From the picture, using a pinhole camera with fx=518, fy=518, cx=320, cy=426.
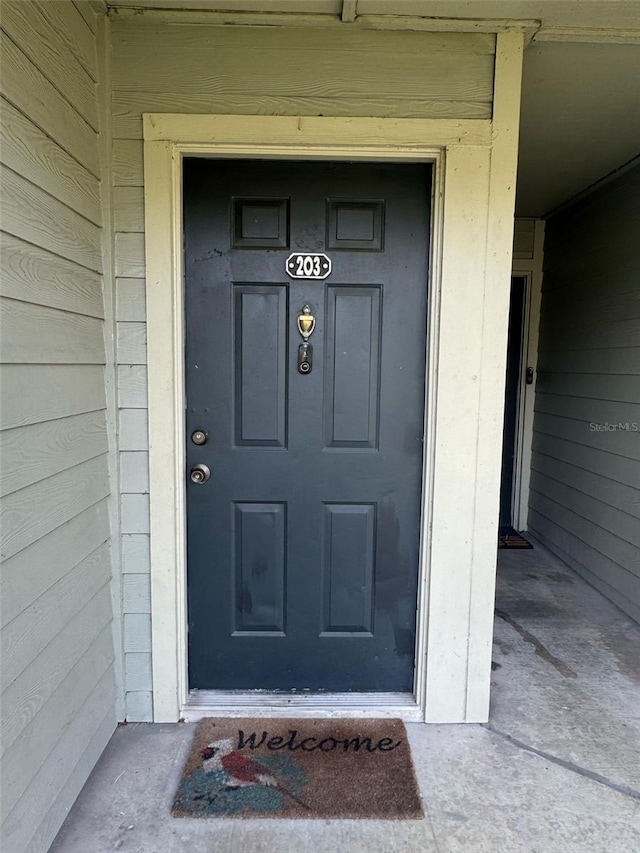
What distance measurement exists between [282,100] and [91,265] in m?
0.83

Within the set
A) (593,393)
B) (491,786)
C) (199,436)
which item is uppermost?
(593,393)

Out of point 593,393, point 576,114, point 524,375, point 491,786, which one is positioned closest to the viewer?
point 491,786

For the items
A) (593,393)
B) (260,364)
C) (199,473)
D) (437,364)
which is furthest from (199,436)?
(593,393)

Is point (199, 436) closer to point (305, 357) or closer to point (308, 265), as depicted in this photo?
point (305, 357)

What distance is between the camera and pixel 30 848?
132 cm

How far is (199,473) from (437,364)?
94cm

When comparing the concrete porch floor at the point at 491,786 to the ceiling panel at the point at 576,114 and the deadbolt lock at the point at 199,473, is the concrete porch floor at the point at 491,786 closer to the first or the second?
the deadbolt lock at the point at 199,473

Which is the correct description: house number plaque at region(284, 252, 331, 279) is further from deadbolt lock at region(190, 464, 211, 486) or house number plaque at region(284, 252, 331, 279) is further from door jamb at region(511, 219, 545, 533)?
door jamb at region(511, 219, 545, 533)

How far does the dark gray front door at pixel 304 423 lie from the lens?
6.04 feet

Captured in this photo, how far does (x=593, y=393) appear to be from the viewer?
10.8 feet

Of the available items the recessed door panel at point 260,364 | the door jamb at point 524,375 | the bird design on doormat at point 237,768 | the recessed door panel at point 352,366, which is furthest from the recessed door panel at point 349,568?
the door jamb at point 524,375

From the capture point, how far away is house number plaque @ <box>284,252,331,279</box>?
6.06 feet

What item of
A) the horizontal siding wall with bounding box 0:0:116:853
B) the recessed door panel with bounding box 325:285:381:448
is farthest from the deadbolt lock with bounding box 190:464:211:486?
the recessed door panel with bounding box 325:285:381:448

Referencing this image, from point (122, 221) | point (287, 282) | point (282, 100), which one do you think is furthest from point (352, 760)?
point (282, 100)
